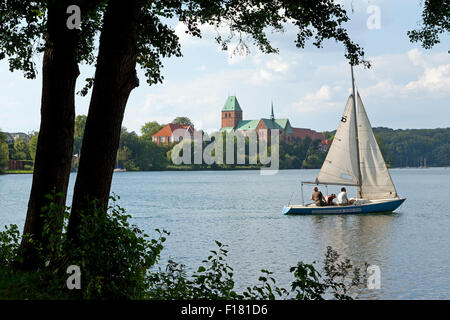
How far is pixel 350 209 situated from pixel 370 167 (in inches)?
124

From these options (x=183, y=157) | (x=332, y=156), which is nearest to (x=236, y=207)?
(x=332, y=156)

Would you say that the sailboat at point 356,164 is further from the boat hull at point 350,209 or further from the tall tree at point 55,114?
the tall tree at point 55,114

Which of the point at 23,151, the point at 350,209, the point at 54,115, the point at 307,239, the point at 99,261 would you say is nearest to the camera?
the point at 99,261

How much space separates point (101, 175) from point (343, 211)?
95.3 ft

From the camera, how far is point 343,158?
36469mm

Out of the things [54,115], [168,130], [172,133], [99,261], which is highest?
[168,130]

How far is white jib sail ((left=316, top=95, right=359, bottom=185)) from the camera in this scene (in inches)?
1436

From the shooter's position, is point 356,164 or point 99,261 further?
point 356,164

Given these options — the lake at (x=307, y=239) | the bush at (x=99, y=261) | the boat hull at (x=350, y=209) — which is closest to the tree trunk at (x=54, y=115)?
the bush at (x=99, y=261)

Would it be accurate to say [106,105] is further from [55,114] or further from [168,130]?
[168,130]

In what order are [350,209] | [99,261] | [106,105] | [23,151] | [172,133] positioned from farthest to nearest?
[172,133], [23,151], [350,209], [106,105], [99,261]

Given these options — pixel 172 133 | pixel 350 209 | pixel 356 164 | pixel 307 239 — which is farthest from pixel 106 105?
pixel 172 133

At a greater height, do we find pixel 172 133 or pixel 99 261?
pixel 172 133
